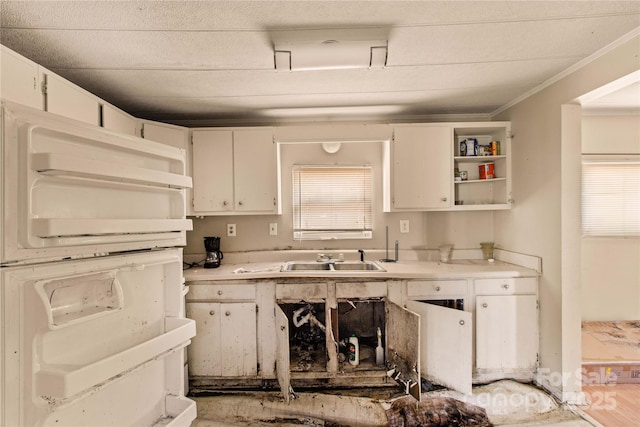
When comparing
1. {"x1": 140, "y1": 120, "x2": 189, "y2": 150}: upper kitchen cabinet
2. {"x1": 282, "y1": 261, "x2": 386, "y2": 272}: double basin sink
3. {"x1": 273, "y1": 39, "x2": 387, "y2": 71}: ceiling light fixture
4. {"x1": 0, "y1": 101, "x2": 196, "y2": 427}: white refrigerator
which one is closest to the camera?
{"x1": 0, "y1": 101, "x2": 196, "y2": 427}: white refrigerator

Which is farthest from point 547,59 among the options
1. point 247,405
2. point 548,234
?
point 247,405

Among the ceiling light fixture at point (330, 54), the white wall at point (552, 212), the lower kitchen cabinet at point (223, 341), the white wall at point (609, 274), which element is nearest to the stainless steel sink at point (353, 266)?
the lower kitchen cabinet at point (223, 341)

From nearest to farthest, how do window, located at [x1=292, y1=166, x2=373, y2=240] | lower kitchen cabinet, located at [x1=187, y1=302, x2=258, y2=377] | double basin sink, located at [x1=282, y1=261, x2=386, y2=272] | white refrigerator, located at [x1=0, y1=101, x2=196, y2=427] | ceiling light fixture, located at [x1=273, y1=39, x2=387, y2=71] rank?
1. white refrigerator, located at [x1=0, y1=101, x2=196, y2=427]
2. ceiling light fixture, located at [x1=273, y1=39, x2=387, y2=71]
3. lower kitchen cabinet, located at [x1=187, y1=302, x2=258, y2=377]
4. double basin sink, located at [x1=282, y1=261, x2=386, y2=272]
5. window, located at [x1=292, y1=166, x2=373, y2=240]

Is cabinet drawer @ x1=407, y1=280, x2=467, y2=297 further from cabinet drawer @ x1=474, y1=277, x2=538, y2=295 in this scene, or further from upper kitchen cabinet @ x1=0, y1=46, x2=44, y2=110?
upper kitchen cabinet @ x1=0, y1=46, x2=44, y2=110

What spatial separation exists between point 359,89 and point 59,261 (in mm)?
2045

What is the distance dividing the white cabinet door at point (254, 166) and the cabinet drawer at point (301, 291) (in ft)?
2.66

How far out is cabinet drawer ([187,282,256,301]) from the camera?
2.23m

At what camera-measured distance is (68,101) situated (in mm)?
1704

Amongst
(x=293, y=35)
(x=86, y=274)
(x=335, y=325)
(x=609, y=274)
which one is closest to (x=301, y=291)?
(x=335, y=325)

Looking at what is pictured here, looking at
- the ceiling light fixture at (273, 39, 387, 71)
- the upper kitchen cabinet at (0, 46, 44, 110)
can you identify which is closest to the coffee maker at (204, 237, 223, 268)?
the upper kitchen cabinet at (0, 46, 44, 110)

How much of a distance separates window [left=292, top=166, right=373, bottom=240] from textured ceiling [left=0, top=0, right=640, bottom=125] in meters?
0.71

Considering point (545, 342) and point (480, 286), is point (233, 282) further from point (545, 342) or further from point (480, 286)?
point (545, 342)

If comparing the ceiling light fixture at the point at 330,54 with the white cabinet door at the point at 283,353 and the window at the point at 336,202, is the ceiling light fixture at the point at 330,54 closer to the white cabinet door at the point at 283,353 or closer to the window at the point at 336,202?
the window at the point at 336,202

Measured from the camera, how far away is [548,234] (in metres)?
2.13
